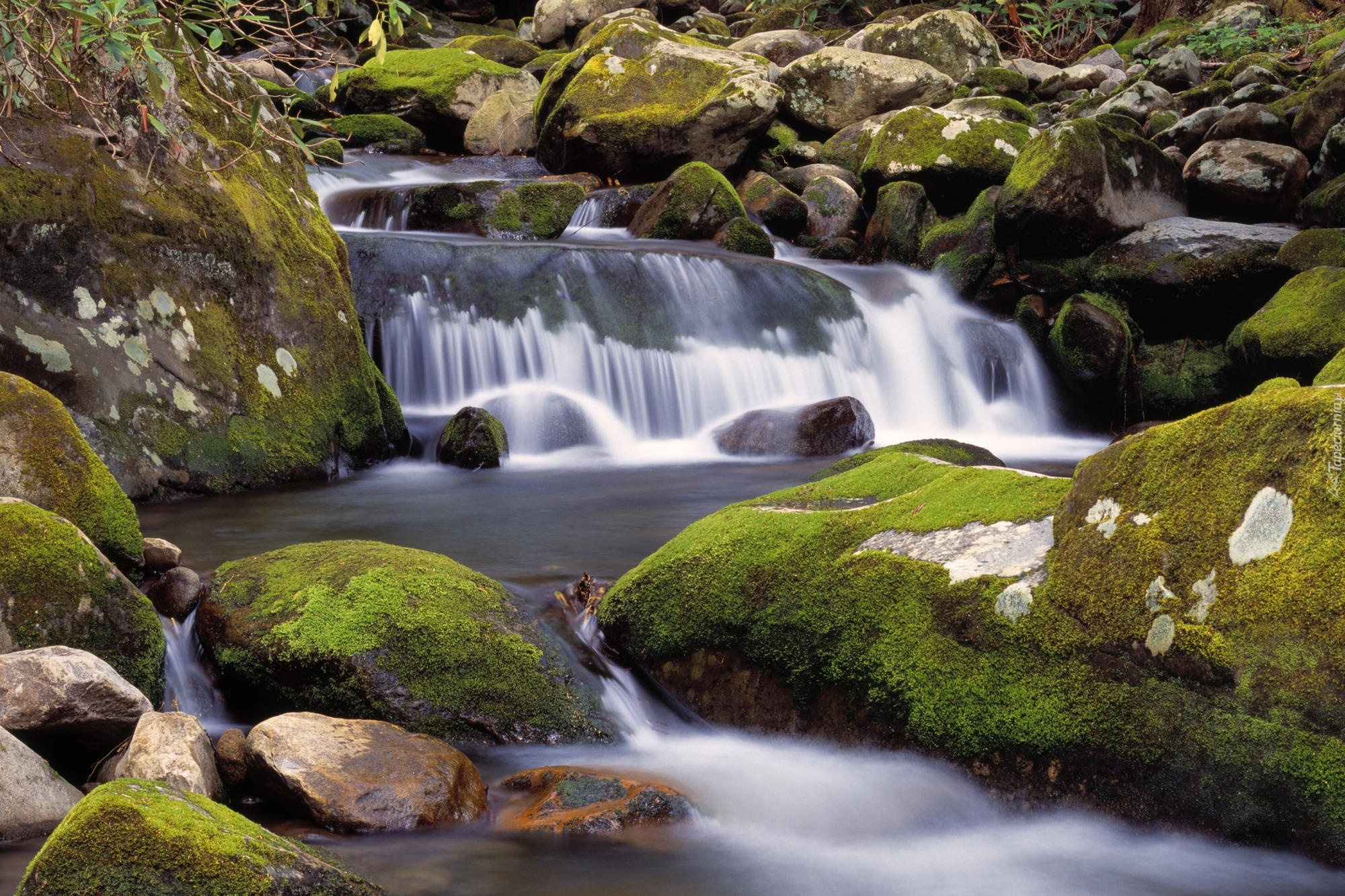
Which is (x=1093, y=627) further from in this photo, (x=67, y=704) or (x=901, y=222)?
(x=901, y=222)

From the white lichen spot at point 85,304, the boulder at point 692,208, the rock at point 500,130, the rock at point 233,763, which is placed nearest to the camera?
the rock at point 233,763

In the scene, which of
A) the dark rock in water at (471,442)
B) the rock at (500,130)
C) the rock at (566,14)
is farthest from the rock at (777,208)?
the rock at (566,14)

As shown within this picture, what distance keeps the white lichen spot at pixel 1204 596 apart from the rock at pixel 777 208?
11.8 meters

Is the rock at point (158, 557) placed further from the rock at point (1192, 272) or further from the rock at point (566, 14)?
the rock at point (566, 14)

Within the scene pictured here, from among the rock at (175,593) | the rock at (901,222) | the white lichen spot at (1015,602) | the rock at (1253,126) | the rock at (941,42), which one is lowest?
the rock at (175,593)

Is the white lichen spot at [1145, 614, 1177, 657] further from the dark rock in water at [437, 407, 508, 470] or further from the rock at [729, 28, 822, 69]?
the rock at [729, 28, 822, 69]

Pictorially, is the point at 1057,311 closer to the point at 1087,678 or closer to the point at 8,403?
the point at 1087,678

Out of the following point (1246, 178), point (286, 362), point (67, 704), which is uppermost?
point (1246, 178)

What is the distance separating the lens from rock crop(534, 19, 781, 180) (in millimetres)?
14836

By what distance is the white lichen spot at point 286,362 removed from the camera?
7.48 meters

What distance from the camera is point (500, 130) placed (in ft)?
59.0

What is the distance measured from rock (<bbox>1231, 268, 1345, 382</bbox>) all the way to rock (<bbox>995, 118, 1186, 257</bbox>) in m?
2.24

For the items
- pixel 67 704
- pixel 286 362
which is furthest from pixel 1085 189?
pixel 67 704

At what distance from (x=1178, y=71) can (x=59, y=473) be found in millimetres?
16363
